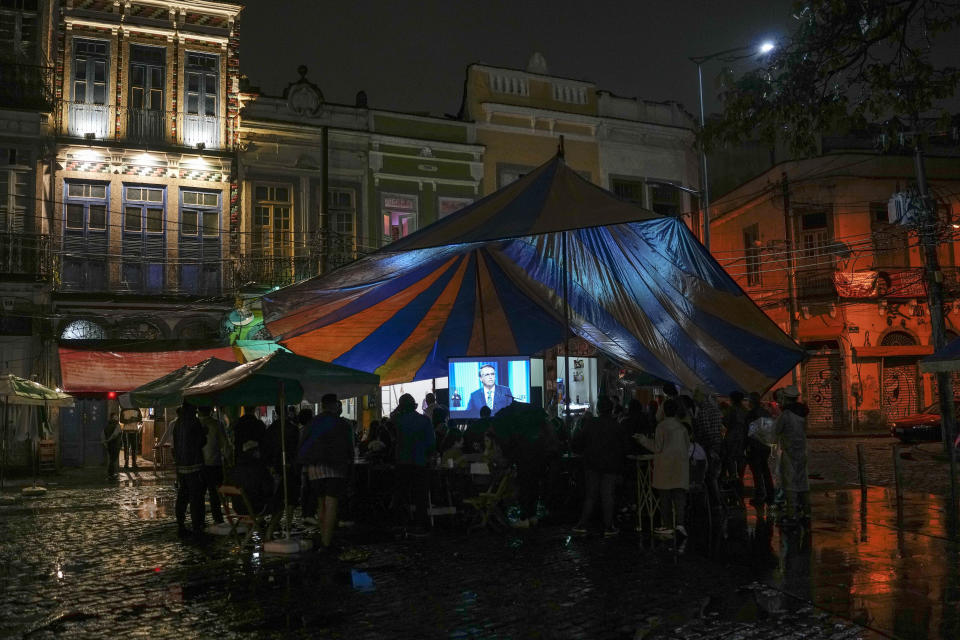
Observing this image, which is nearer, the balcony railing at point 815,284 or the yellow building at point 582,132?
the yellow building at point 582,132

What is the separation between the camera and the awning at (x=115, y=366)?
77.3 feet

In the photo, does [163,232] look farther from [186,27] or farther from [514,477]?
[514,477]

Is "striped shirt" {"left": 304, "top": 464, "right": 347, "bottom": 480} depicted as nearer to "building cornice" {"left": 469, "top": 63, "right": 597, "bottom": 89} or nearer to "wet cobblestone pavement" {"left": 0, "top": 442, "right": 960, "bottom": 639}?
"wet cobblestone pavement" {"left": 0, "top": 442, "right": 960, "bottom": 639}

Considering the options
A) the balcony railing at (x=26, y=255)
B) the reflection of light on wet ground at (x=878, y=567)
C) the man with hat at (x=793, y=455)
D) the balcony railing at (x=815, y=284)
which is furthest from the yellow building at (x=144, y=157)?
the balcony railing at (x=815, y=284)

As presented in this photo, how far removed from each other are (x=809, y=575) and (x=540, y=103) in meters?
23.0

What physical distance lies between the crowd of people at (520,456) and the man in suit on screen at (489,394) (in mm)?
719

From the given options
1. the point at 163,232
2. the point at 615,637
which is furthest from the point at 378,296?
the point at 163,232

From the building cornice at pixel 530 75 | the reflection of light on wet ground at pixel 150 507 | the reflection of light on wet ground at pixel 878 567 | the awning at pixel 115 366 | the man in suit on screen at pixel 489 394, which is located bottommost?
the reflection of light on wet ground at pixel 878 567

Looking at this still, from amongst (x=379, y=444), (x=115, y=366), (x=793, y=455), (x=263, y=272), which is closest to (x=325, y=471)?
(x=379, y=444)

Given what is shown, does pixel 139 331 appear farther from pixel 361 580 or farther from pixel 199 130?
pixel 361 580

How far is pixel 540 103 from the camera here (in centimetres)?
2920

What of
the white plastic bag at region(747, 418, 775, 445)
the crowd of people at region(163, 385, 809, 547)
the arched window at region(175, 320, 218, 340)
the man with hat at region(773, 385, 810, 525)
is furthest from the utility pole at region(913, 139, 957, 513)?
the arched window at region(175, 320, 218, 340)

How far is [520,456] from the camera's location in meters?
11.7

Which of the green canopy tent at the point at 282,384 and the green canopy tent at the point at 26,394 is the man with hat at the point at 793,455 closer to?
the green canopy tent at the point at 282,384
